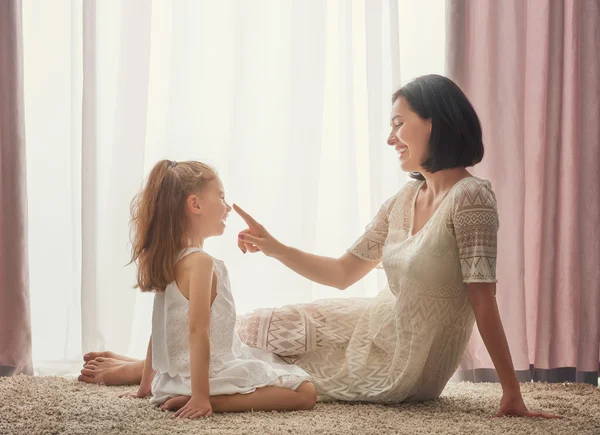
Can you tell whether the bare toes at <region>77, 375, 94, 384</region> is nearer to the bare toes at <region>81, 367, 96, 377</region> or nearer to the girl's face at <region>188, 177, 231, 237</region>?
the bare toes at <region>81, 367, 96, 377</region>

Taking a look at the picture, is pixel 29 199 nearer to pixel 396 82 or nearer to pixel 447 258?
pixel 396 82

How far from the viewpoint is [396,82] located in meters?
2.61

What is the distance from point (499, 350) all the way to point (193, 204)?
0.91m

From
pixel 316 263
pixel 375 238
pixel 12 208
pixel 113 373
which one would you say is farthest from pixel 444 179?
pixel 12 208

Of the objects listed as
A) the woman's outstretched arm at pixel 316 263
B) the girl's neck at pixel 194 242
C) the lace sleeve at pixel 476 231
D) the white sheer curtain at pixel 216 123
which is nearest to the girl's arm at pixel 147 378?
the girl's neck at pixel 194 242

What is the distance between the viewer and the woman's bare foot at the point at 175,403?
5.68 feet

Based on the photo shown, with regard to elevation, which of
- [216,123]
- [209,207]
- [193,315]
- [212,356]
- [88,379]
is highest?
[216,123]

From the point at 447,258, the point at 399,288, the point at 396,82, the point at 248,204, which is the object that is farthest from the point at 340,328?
the point at 396,82

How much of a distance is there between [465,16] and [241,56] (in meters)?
0.88

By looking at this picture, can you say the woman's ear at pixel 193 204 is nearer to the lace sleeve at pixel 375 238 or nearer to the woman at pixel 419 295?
the woman at pixel 419 295

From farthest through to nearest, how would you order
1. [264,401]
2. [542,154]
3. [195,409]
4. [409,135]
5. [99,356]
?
1. [542,154]
2. [99,356]
3. [409,135]
4. [264,401]
5. [195,409]

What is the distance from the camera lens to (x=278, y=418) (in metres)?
1.67

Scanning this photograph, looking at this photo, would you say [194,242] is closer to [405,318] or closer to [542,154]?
[405,318]

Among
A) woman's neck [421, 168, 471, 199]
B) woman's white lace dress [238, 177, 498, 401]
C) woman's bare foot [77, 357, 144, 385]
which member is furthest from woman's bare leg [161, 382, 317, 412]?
woman's neck [421, 168, 471, 199]
